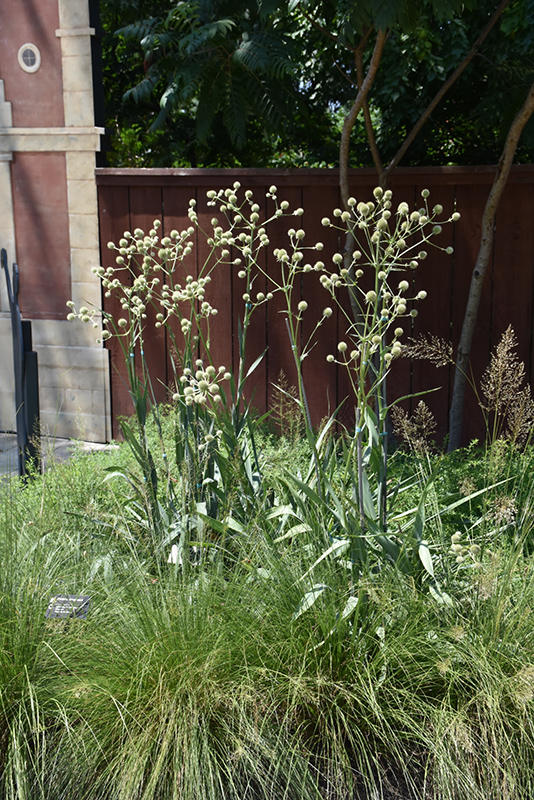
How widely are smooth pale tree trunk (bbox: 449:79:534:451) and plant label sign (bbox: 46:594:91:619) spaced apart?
305 centimetres

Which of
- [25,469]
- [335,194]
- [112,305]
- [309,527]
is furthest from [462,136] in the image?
[309,527]

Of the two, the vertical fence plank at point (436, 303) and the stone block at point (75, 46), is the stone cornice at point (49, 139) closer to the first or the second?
the stone block at point (75, 46)

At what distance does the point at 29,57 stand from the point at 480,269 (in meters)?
4.34

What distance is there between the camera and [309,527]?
2.88 m

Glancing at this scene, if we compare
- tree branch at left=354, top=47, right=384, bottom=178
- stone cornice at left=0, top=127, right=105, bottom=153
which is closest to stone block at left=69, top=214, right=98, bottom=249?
stone cornice at left=0, top=127, right=105, bottom=153

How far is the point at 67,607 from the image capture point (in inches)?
107

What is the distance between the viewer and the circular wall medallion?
6.73 meters

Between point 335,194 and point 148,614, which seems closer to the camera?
point 148,614

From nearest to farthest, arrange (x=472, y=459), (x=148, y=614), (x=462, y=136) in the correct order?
(x=148, y=614), (x=472, y=459), (x=462, y=136)

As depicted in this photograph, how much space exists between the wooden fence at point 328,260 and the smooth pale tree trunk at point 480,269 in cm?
47

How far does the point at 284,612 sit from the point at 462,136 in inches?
267

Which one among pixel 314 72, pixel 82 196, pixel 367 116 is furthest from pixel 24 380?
pixel 314 72

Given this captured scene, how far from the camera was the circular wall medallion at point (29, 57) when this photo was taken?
6.73 metres

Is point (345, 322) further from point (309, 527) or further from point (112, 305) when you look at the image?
point (309, 527)
